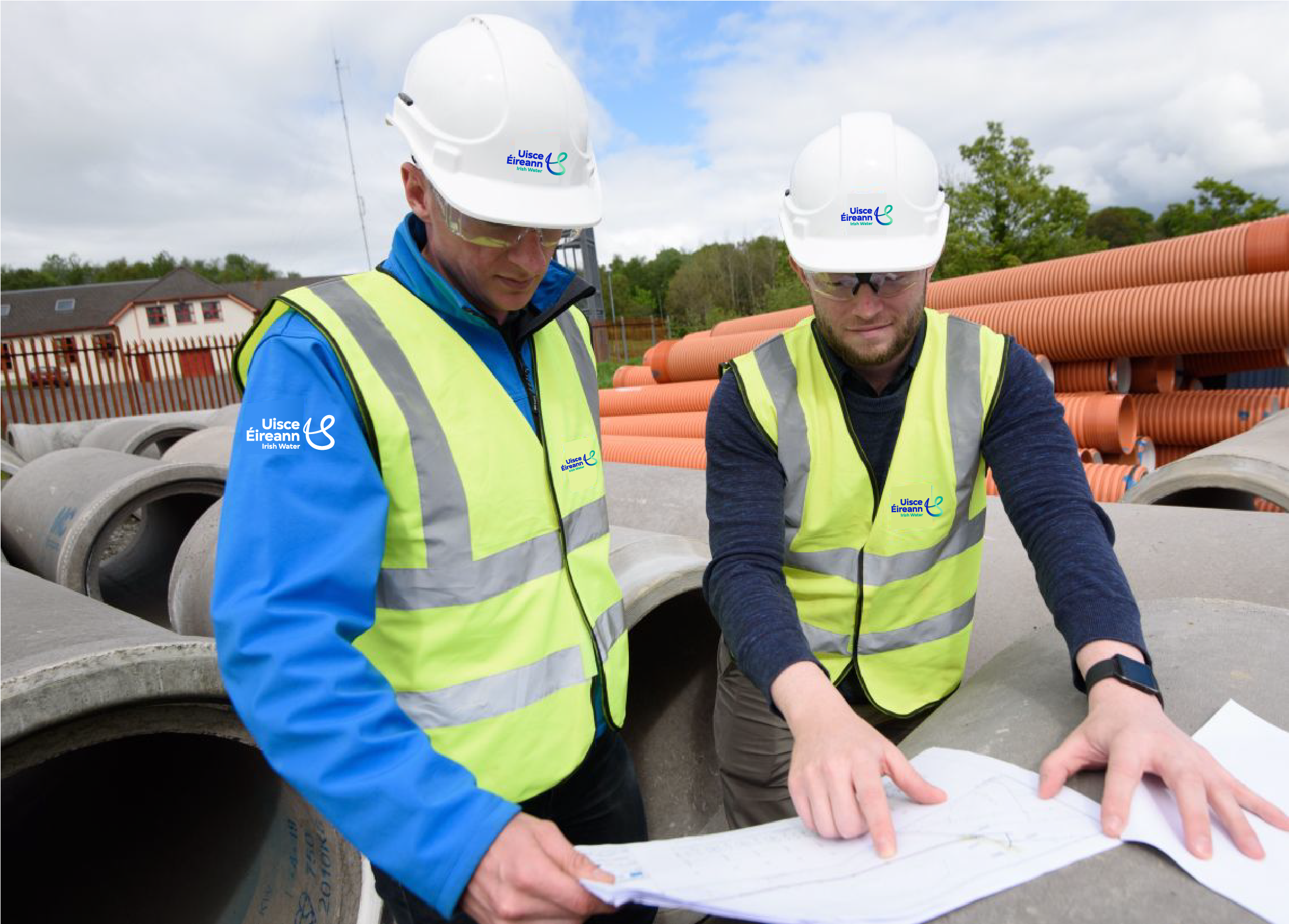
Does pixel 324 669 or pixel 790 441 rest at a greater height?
pixel 790 441

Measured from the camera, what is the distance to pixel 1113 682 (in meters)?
1.27

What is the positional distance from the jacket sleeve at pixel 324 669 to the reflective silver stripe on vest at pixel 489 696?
27 cm

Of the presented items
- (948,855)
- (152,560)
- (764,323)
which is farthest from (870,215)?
(764,323)

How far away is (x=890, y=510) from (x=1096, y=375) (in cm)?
511

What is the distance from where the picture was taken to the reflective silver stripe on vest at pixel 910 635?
6.25 ft

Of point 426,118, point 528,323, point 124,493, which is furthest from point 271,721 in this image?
point 124,493

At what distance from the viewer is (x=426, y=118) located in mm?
1533

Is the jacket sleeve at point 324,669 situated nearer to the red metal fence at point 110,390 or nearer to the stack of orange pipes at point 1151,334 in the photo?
the stack of orange pipes at point 1151,334

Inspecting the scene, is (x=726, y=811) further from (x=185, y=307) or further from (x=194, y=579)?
(x=185, y=307)

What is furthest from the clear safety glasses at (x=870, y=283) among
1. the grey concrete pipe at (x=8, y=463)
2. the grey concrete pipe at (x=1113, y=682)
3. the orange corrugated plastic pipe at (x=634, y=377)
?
the grey concrete pipe at (x=8, y=463)

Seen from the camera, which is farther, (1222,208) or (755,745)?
(1222,208)

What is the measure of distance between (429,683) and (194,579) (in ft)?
8.70

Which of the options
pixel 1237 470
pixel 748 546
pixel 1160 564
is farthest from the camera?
pixel 1237 470

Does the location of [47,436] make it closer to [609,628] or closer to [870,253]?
[609,628]
